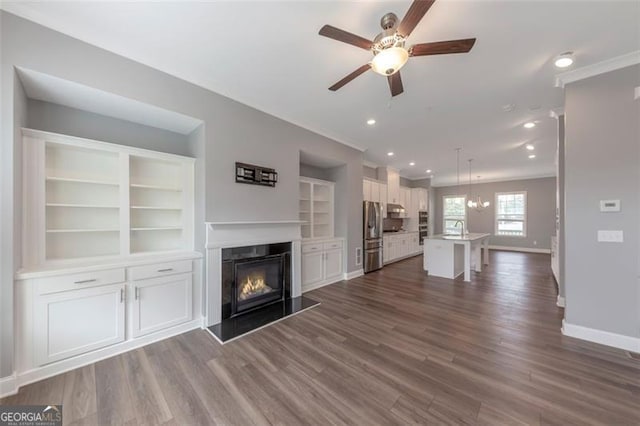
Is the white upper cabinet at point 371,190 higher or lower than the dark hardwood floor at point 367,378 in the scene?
higher

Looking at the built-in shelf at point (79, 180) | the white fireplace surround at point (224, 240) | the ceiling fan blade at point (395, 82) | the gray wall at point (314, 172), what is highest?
the ceiling fan blade at point (395, 82)

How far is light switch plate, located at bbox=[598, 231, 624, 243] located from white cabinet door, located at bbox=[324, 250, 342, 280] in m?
3.70

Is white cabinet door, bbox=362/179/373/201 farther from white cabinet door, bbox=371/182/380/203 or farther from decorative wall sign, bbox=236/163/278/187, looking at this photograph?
decorative wall sign, bbox=236/163/278/187

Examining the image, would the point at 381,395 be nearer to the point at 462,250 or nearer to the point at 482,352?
the point at 482,352

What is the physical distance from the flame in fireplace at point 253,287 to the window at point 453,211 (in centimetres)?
945

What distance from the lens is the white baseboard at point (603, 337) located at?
7.73 ft

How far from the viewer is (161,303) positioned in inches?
106

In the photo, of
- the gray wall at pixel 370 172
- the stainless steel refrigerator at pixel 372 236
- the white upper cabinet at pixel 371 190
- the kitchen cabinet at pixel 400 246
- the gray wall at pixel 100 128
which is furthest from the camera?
the gray wall at pixel 370 172

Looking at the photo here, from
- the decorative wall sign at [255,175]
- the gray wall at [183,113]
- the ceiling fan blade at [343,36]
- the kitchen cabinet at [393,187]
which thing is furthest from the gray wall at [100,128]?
the kitchen cabinet at [393,187]

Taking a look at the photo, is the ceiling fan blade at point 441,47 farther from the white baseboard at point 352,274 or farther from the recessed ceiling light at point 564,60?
the white baseboard at point 352,274

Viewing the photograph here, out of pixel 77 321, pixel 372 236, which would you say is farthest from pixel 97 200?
pixel 372 236

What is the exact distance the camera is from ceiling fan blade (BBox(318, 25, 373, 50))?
1.61m

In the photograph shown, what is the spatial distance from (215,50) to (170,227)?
2134 millimetres

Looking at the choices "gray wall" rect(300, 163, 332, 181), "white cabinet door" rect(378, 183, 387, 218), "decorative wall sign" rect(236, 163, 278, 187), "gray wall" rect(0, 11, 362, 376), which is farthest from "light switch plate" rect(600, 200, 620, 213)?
"white cabinet door" rect(378, 183, 387, 218)
